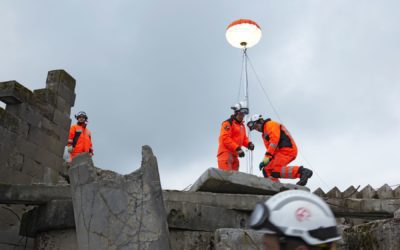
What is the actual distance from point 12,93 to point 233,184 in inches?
126

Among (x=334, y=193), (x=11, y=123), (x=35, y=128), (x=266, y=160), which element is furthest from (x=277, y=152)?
(x=11, y=123)

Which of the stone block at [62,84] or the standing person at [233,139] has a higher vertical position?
the stone block at [62,84]

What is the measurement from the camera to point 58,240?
519 cm

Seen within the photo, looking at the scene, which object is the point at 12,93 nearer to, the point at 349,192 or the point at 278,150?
the point at 278,150

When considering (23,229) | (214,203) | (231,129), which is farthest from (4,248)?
(231,129)

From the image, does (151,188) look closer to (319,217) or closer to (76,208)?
(76,208)

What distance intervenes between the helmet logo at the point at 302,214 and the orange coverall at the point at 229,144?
631 centimetres

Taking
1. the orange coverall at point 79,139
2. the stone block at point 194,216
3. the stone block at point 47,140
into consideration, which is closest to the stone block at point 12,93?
the stone block at point 47,140

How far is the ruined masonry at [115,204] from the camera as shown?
4340 millimetres

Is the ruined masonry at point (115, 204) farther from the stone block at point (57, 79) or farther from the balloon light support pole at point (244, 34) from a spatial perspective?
the balloon light support pole at point (244, 34)

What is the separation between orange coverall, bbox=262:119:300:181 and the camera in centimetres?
793

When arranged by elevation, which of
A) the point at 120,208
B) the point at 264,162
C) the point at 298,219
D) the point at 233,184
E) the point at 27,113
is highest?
the point at 27,113

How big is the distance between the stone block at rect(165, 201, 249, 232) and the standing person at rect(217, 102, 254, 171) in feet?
10.8

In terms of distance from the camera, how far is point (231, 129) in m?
8.62
